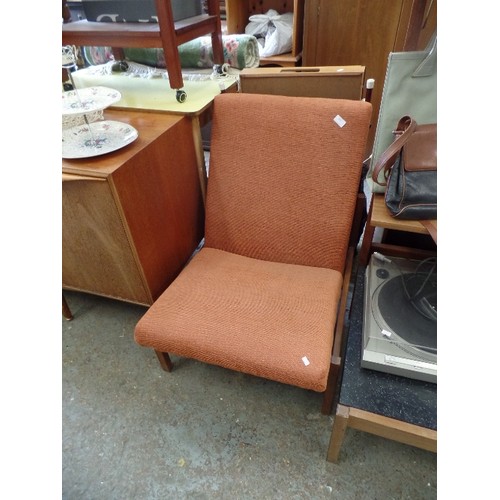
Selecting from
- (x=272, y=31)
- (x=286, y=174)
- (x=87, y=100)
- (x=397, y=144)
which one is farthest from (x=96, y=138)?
(x=272, y=31)

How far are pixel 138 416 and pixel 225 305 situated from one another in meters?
0.51

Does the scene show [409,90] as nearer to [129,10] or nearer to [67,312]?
[129,10]

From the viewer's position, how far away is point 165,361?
1.20m

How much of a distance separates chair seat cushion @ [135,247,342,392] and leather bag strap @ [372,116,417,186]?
0.38 meters

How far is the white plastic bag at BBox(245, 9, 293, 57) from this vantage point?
6.87 ft

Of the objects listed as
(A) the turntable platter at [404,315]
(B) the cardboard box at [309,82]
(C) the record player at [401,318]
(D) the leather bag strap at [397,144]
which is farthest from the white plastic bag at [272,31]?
(A) the turntable platter at [404,315]

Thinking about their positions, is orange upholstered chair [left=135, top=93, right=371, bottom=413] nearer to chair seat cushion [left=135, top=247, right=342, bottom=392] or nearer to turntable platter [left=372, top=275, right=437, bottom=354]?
chair seat cushion [left=135, top=247, right=342, bottom=392]

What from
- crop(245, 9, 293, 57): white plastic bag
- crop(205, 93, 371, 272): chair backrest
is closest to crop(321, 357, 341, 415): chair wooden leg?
crop(205, 93, 371, 272): chair backrest

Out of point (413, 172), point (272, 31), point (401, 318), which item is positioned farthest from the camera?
point (272, 31)

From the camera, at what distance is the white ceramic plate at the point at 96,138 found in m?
0.99

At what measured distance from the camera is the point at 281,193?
1.14 meters

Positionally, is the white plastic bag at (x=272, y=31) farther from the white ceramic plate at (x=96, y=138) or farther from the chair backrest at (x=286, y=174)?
the white ceramic plate at (x=96, y=138)

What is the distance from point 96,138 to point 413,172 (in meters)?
0.94
